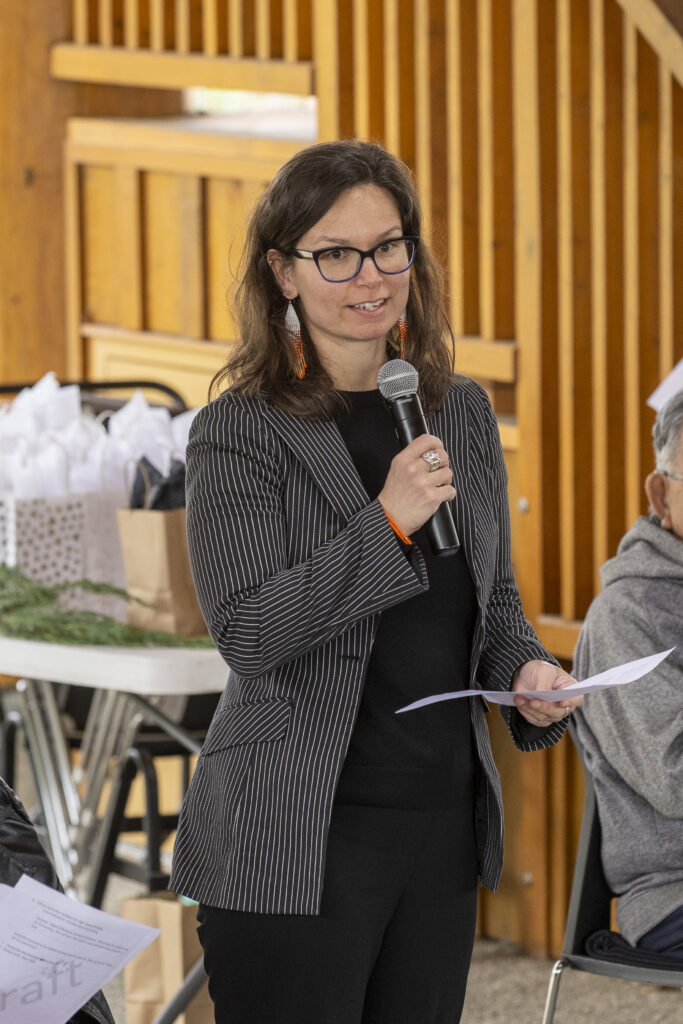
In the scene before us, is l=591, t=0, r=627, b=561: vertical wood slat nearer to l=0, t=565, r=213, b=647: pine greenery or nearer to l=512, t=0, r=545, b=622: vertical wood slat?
l=512, t=0, r=545, b=622: vertical wood slat

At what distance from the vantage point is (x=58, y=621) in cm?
343

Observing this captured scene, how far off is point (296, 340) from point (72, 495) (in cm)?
157

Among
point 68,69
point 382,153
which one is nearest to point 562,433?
point 382,153

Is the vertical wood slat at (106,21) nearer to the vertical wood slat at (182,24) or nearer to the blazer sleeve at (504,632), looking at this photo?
the vertical wood slat at (182,24)

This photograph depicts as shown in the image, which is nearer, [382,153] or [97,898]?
[382,153]

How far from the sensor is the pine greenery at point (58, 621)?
3.37 metres

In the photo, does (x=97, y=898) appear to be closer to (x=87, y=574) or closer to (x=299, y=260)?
(x=87, y=574)

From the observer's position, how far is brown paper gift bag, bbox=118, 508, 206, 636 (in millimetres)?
3355

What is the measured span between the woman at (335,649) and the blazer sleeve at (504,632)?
0.01 m

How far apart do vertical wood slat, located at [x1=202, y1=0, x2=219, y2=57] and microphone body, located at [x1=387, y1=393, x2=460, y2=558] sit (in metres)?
3.61

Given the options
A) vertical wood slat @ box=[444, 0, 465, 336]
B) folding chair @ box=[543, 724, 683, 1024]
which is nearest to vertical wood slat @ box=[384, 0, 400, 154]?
vertical wood slat @ box=[444, 0, 465, 336]

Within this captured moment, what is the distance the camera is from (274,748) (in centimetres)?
193

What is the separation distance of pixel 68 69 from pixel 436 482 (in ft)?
14.9

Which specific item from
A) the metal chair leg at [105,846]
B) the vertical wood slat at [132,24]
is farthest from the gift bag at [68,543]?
the vertical wood slat at [132,24]
